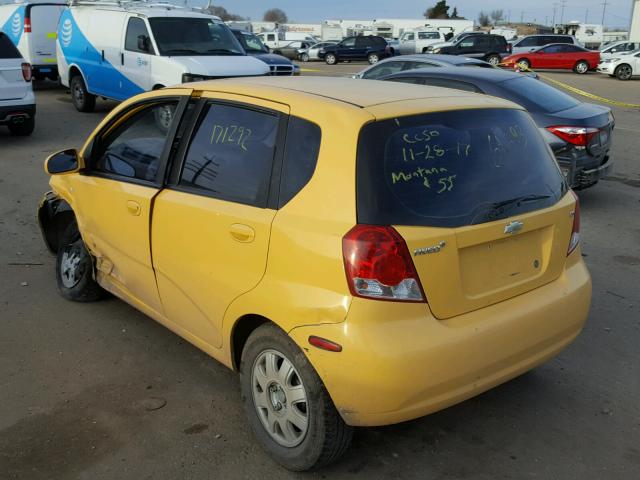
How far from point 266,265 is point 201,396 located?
1.14 meters

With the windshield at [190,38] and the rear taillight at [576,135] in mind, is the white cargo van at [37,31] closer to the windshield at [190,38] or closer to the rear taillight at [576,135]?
the windshield at [190,38]

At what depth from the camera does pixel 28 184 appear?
852 centimetres

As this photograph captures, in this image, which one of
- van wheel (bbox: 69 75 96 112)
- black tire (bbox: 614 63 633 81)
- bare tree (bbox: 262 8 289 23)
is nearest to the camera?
van wheel (bbox: 69 75 96 112)

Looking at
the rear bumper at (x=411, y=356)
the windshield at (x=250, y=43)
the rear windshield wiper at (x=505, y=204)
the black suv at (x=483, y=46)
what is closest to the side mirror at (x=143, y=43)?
the windshield at (x=250, y=43)

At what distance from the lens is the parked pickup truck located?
4197 cm

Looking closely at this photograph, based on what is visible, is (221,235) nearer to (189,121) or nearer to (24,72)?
(189,121)

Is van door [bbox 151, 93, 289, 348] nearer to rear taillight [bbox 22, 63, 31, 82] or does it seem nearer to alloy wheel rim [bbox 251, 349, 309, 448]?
alloy wheel rim [bbox 251, 349, 309, 448]

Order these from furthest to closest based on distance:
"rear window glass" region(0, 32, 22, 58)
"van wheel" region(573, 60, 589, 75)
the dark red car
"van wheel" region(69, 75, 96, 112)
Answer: "van wheel" region(573, 60, 589, 75), the dark red car, "van wheel" region(69, 75, 96, 112), "rear window glass" region(0, 32, 22, 58)

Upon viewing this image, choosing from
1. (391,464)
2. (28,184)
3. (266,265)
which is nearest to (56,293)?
(266,265)

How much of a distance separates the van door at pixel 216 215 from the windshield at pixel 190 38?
9.08 m

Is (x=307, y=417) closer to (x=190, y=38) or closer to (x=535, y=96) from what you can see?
(x=535, y=96)

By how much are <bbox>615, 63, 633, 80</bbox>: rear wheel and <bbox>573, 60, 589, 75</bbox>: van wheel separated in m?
3.50

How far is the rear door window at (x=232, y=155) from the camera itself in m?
3.05

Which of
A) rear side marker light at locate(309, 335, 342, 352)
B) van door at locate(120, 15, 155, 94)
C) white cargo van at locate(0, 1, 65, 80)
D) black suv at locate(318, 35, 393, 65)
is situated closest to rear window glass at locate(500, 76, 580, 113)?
rear side marker light at locate(309, 335, 342, 352)
